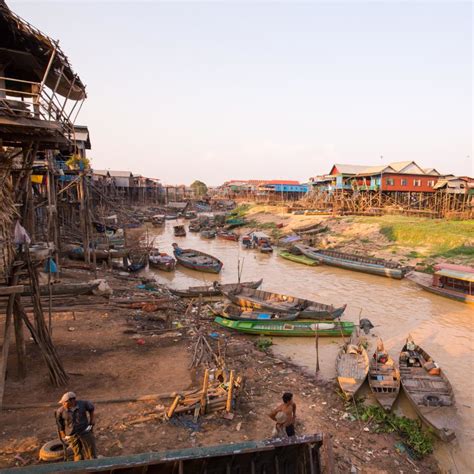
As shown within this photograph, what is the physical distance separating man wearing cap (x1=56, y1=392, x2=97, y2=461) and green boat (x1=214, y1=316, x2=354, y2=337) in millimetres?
9265

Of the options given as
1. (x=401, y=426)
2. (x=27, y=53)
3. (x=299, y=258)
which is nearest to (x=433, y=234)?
(x=299, y=258)

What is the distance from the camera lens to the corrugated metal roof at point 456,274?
767 inches

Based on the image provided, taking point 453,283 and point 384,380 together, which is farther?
point 453,283

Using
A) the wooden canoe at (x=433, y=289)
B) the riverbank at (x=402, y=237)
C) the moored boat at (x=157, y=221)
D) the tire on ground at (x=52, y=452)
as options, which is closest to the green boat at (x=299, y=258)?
the riverbank at (x=402, y=237)

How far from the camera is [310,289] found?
78.8 feet

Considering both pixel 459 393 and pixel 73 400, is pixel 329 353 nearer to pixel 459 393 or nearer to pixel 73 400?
pixel 459 393

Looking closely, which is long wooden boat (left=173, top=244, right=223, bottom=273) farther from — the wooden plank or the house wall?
the house wall

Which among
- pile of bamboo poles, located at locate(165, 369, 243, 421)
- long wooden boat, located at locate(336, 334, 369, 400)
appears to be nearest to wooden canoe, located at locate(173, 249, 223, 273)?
A: long wooden boat, located at locate(336, 334, 369, 400)

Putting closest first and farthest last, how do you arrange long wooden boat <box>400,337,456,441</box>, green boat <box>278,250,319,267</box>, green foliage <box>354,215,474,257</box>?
1. long wooden boat <box>400,337,456,441</box>
2. green foliage <box>354,215,474,257</box>
3. green boat <box>278,250,319,267</box>

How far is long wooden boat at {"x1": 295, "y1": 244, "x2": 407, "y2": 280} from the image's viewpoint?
25.9 meters

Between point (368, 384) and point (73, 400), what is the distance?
8850mm

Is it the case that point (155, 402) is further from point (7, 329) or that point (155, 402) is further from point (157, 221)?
point (157, 221)

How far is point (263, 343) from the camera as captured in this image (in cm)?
1387

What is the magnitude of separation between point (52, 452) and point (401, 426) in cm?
798
